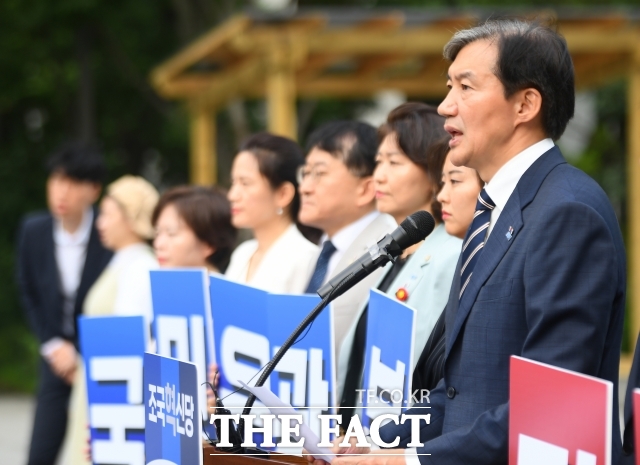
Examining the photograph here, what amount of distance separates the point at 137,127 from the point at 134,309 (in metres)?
14.0

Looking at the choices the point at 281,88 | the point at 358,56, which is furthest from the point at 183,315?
the point at 358,56

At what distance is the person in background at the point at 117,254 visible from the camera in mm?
5722

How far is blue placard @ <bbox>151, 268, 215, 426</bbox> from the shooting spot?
3922 mm

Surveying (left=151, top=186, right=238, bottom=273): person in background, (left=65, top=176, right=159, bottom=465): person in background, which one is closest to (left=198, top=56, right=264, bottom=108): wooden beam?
(left=65, top=176, right=159, bottom=465): person in background

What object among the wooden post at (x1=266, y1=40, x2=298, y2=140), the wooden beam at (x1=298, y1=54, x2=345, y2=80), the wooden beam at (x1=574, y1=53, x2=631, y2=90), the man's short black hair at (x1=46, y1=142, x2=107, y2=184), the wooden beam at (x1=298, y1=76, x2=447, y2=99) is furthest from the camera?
the wooden beam at (x1=298, y1=76, x2=447, y2=99)

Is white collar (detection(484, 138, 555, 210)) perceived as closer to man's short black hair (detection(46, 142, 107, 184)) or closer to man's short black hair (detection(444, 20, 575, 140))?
man's short black hair (detection(444, 20, 575, 140))

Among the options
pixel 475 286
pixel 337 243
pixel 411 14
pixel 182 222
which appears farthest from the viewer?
pixel 411 14

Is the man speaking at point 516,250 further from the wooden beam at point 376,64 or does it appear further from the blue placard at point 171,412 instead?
the wooden beam at point 376,64

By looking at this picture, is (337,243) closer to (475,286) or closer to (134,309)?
(134,309)

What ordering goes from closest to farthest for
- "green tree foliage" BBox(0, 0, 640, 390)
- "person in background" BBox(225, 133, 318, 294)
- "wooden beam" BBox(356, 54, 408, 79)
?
"person in background" BBox(225, 133, 318, 294), "wooden beam" BBox(356, 54, 408, 79), "green tree foliage" BBox(0, 0, 640, 390)

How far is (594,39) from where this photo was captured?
10.4 m

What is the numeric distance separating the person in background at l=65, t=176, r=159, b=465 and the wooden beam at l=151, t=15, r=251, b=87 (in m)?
3.86

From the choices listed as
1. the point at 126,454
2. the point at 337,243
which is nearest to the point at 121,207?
the point at 337,243

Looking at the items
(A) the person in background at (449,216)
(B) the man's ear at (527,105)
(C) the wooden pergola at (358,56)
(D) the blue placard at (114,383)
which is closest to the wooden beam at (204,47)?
(C) the wooden pergola at (358,56)
